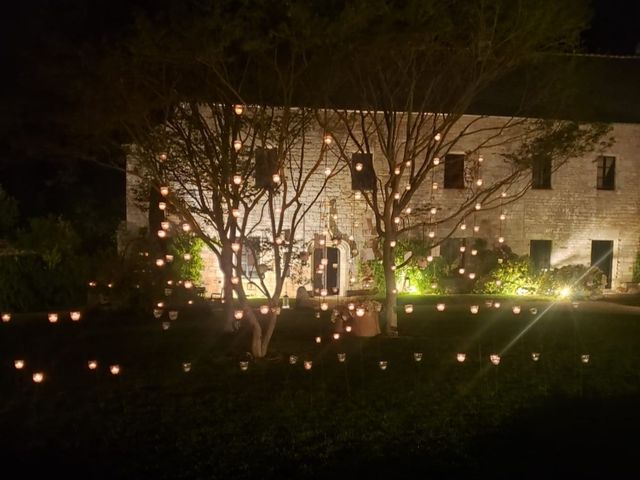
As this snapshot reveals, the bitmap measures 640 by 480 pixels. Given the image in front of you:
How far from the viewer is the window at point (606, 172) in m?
20.5

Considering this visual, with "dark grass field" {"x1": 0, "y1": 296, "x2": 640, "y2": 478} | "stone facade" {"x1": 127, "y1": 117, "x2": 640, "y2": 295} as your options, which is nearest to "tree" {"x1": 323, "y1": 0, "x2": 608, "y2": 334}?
"dark grass field" {"x1": 0, "y1": 296, "x2": 640, "y2": 478}

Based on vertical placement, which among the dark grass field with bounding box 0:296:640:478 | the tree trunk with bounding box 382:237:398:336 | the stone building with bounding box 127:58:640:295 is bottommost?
the dark grass field with bounding box 0:296:640:478

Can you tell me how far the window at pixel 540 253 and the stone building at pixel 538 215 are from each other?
30mm

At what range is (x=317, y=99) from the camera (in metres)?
9.48

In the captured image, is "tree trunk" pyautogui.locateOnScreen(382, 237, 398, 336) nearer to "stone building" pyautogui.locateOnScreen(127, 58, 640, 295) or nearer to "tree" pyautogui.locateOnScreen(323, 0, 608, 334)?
"tree" pyautogui.locateOnScreen(323, 0, 608, 334)

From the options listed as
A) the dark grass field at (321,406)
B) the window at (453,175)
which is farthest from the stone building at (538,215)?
the dark grass field at (321,406)

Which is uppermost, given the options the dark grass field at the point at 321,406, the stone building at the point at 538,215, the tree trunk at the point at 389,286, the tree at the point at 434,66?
the tree at the point at 434,66

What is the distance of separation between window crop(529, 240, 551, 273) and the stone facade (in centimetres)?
21

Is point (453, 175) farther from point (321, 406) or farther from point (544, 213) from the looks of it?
point (321, 406)

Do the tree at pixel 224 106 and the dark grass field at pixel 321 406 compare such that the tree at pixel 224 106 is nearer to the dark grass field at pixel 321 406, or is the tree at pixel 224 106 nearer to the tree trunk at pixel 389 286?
the dark grass field at pixel 321 406

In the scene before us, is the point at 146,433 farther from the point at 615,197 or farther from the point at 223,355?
the point at 615,197

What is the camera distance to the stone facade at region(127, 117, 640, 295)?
19.1m

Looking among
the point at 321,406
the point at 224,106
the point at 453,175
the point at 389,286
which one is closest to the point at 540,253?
the point at 453,175

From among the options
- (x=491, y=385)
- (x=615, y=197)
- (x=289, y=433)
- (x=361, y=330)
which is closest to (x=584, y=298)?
(x=615, y=197)
